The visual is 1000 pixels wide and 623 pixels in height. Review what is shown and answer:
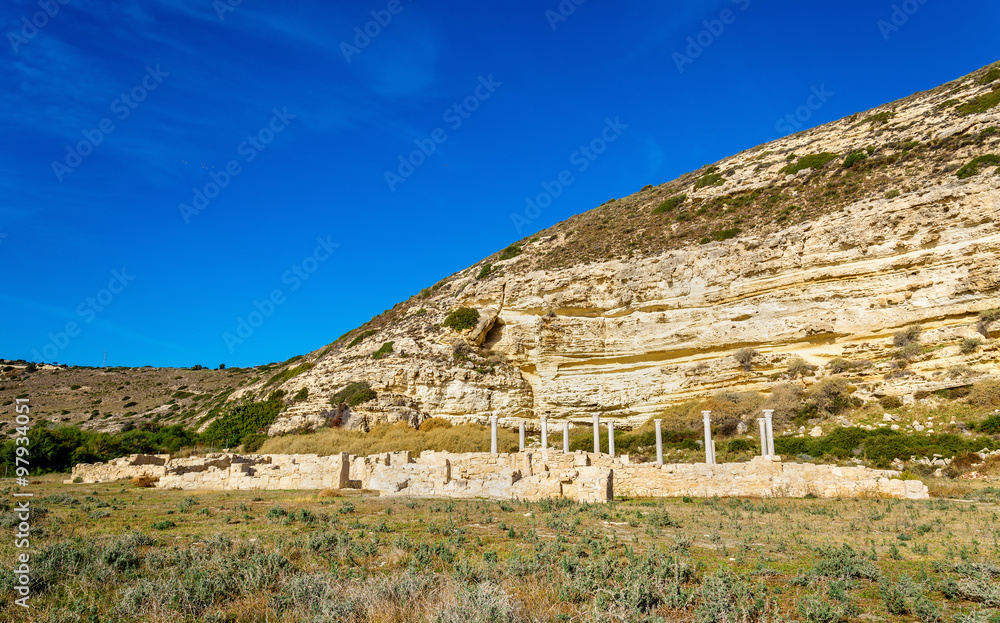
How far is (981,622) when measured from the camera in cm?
504

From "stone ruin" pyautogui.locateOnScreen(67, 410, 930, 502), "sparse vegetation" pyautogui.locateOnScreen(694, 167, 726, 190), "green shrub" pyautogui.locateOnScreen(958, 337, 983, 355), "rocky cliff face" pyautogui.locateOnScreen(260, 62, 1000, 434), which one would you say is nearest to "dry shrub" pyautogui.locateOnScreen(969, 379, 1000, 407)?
"rocky cliff face" pyautogui.locateOnScreen(260, 62, 1000, 434)

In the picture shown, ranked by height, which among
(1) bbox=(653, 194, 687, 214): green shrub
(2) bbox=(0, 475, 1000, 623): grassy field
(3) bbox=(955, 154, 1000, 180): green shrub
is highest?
(1) bbox=(653, 194, 687, 214): green shrub

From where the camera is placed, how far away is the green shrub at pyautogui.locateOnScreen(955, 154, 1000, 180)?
30.2 m

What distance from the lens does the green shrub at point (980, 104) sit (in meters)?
35.7

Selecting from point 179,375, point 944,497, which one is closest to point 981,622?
point 944,497

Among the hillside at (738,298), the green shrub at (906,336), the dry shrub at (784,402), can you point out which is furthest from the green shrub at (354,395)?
the green shrub at (906,336)

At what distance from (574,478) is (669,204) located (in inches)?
1348

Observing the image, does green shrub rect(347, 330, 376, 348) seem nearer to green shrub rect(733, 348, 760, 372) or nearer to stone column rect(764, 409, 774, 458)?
green shrub rect(733, 348, 760, 372)

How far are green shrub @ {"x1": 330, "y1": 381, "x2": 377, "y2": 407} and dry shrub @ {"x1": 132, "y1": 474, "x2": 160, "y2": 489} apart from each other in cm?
1477

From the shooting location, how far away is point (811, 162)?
1639 inches

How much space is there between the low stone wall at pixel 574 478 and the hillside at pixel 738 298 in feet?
42.4

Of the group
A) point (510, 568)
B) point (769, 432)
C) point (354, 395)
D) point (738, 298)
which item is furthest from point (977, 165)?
point (354, 395)

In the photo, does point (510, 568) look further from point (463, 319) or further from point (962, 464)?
point (463, 319)

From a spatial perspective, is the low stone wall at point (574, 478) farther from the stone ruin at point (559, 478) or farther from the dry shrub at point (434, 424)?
the dry shrub at point (434, 424)
